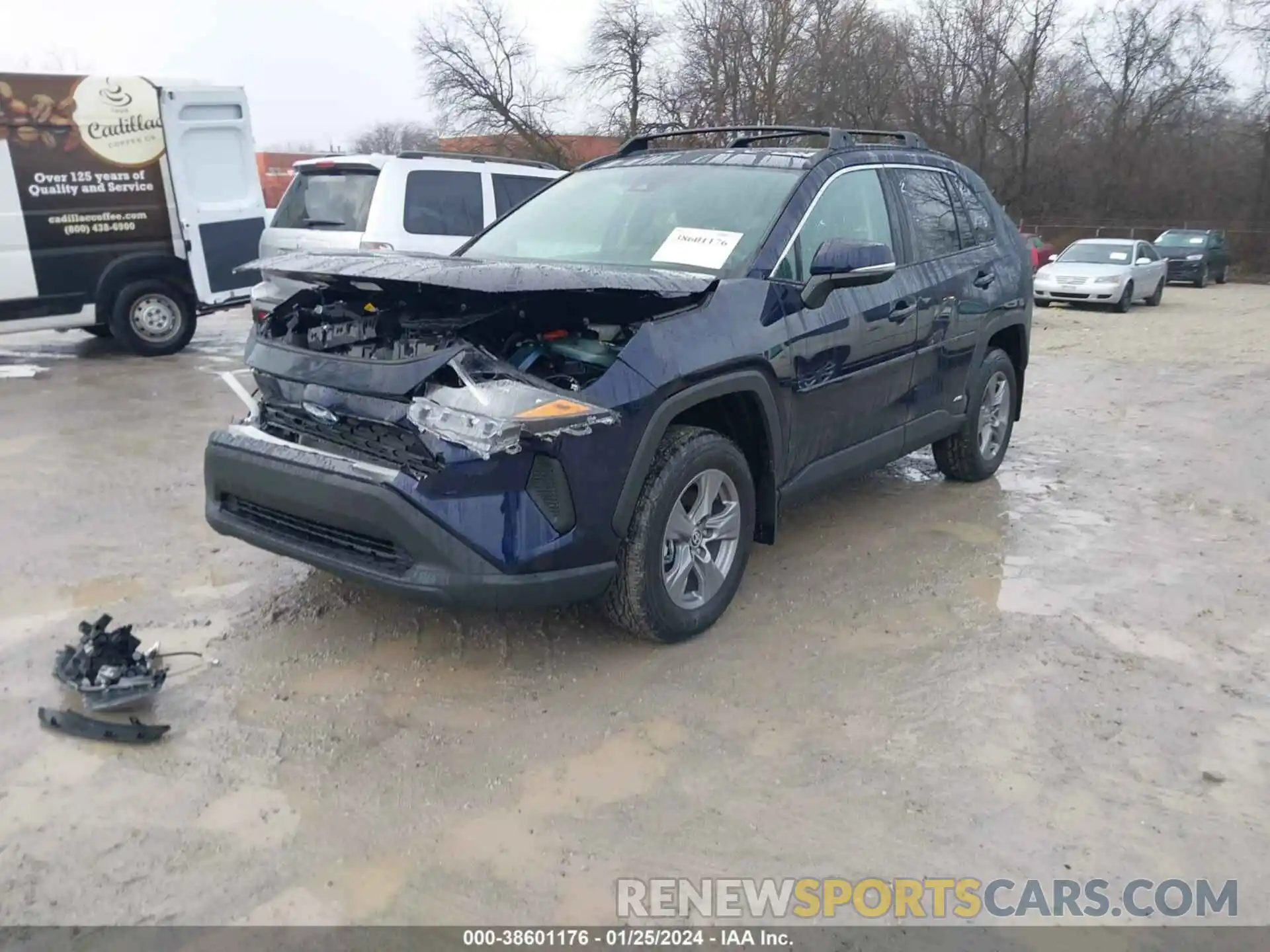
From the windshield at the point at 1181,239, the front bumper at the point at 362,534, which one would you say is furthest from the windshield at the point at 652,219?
the windshield at the point at 1181,239

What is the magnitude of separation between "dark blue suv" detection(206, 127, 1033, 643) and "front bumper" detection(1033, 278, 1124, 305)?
14.6 m

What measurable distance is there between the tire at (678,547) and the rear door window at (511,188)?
6.02 m

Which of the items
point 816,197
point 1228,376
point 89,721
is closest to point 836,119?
point 1228,376

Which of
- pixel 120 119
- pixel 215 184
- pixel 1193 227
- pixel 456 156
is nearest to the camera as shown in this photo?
pixel 456 156

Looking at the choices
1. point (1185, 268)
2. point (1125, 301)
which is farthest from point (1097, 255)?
point (1185, 268)

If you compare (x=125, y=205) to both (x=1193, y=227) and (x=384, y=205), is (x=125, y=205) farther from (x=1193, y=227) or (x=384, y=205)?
(x=1193, y=227)

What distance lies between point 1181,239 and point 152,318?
86.4 ft

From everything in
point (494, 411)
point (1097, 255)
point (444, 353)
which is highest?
point (444, 353)

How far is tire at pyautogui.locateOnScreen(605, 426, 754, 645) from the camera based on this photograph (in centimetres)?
353

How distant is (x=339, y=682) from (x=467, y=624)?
592 millimetres

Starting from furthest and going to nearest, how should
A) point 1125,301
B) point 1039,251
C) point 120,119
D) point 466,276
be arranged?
1. point 1039,251
2. point 1125,301
3. point 120,119
4. point 466,276

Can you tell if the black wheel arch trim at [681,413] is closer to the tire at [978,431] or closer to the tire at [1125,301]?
the tire at [978,431]

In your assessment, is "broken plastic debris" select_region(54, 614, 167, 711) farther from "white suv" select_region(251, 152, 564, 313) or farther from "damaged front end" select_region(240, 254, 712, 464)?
"white suv" select_region(251, 152, 564, 313)

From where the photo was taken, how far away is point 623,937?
2.41 m
